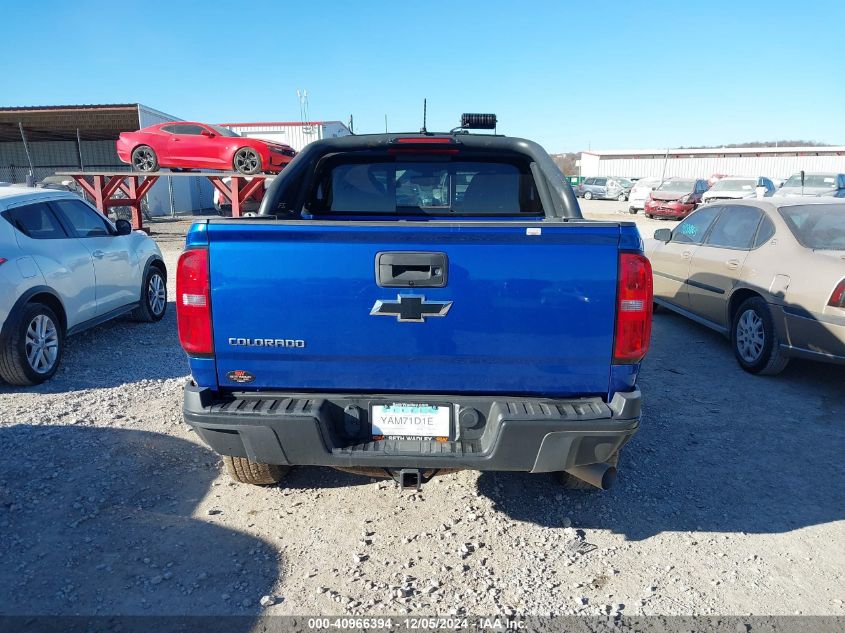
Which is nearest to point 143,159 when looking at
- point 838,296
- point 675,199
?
point 838,296

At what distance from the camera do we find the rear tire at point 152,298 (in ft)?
23.4

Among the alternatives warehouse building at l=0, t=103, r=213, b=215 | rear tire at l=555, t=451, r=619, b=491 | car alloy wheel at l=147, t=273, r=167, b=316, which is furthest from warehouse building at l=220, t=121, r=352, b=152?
rear tire at l=555, t=451, r=619, b=491

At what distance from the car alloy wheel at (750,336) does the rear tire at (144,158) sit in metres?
15.9

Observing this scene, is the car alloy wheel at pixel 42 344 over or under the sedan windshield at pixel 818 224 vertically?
under

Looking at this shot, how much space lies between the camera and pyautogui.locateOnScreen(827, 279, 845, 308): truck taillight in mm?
4562

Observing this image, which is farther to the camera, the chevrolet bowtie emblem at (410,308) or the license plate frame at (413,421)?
the license plate frame at (413,421)

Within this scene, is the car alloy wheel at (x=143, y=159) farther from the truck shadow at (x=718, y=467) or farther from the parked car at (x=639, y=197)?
the parked car at (x=639, y=197)

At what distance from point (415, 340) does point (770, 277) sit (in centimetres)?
424

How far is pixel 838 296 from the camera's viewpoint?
15.0 ft

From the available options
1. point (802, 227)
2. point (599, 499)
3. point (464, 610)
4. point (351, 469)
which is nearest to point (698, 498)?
point (599, 499)

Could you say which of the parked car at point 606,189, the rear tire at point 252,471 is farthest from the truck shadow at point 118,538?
the parked car at point 606,189

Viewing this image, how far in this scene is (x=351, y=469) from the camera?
2975 millimetres

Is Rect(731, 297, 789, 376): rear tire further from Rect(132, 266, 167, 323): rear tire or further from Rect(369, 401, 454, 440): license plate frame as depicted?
Rect(132, 266, 167, 323): rear tire

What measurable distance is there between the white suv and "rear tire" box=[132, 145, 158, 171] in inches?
432
